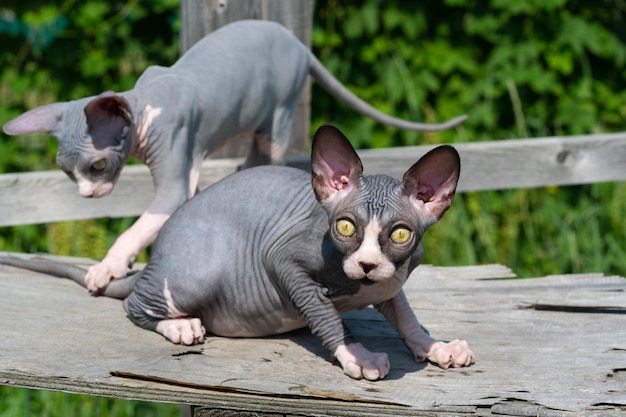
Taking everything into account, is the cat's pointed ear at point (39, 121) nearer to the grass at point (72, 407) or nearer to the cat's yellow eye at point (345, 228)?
the cat's yellow eye at point (345, 228)

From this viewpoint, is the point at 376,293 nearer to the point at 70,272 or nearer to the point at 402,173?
the point at 70,272

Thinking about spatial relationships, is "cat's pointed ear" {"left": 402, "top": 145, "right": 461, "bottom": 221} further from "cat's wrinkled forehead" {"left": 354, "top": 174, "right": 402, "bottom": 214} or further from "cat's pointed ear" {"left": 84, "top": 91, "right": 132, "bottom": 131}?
"cat's pointed ear" {"left": 84, "top": 91, "right": 132, "bottom": 131}

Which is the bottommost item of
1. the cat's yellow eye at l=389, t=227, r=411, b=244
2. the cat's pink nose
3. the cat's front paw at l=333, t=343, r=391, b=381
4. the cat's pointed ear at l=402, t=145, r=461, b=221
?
the cat's front paw at l=333, t=343, r=391, b=381

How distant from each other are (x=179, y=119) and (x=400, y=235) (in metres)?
0.92

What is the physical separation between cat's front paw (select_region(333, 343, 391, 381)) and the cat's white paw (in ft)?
1.16

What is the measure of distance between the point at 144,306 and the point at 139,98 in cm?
55

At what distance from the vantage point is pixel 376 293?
2271 mm

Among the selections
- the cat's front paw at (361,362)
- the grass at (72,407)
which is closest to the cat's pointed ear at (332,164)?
the cat's front paw at (361,362)

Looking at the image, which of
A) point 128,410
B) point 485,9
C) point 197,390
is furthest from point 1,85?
point 197,390

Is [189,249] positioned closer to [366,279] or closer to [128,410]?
[366,279]

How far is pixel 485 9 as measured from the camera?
5.08m

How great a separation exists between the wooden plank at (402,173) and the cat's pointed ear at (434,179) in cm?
132

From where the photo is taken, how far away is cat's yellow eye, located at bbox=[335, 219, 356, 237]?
2.05 metres

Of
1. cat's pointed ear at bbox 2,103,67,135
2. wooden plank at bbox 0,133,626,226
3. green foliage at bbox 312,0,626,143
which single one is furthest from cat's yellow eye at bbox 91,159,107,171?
green foliage at bbox 312,0,626,143
